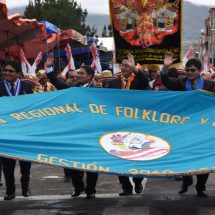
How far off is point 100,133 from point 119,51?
2.94m

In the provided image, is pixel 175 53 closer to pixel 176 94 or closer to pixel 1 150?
pixel 176 94

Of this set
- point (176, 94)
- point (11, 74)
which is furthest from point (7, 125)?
point (176, 94)

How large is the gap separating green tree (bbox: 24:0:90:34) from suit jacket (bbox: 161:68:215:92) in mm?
35920

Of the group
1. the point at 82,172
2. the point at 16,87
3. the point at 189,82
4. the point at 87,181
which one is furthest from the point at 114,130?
the point at 16,87

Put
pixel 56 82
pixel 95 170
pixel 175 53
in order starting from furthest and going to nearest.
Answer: pixel 175 53 < pixel 56 82 < pixel 95 170

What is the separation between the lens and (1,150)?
680 cm

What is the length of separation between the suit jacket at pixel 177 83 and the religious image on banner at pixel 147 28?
1.30 meters

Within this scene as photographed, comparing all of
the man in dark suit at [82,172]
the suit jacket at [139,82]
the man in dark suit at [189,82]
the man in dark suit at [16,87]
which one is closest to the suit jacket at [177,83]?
the man in dark suit at [189,82]

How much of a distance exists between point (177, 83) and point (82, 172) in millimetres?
1699

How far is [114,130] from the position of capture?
754cm

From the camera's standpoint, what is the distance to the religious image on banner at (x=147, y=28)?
10.0 meters

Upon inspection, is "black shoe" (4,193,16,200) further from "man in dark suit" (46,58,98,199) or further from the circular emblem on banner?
the circular emblem on banner

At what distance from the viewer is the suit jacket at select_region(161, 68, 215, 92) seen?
8516 mm

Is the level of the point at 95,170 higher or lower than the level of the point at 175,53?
lower
